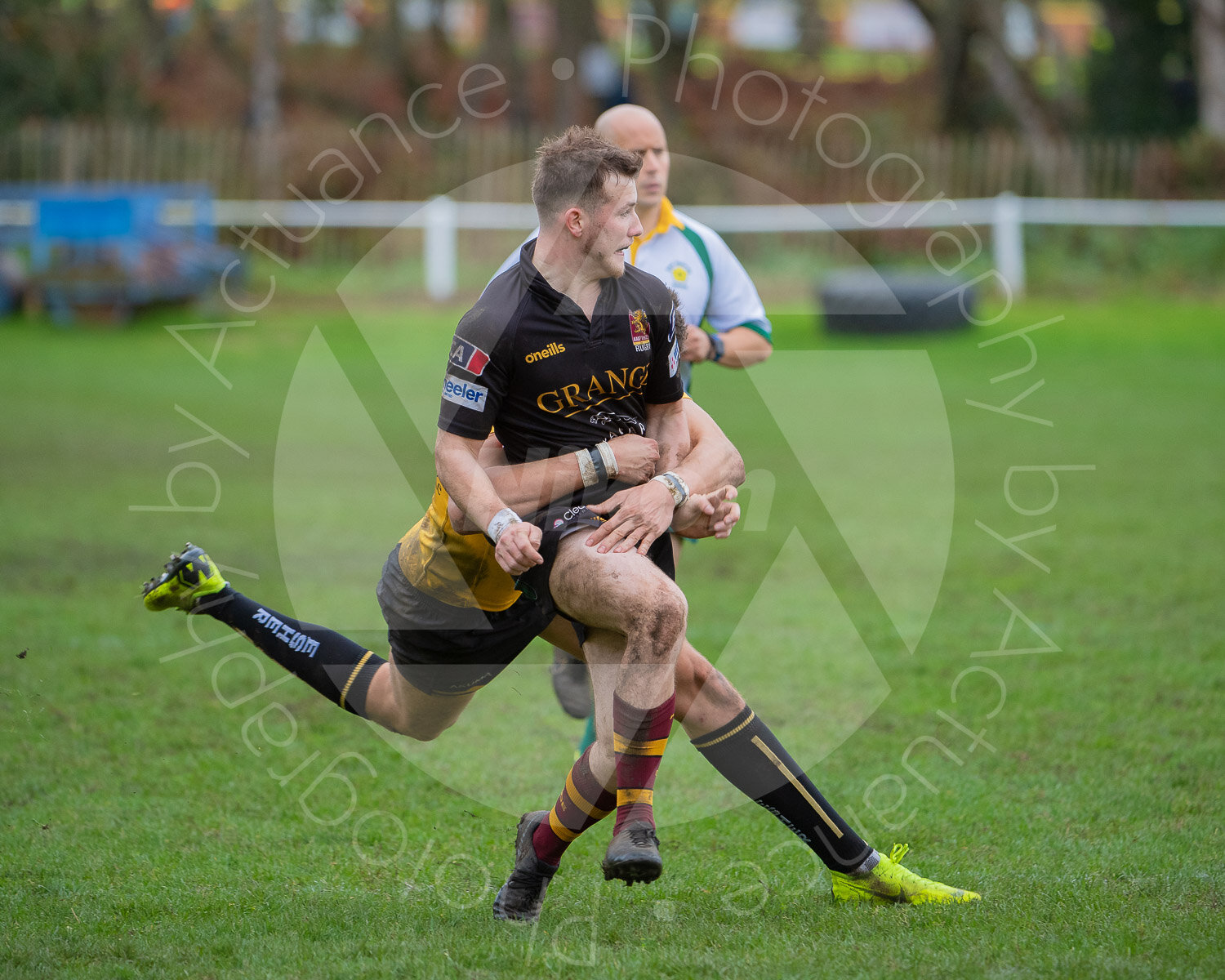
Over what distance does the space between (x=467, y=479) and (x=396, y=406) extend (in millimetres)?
10773

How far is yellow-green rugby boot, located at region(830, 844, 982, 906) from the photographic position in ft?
12.4

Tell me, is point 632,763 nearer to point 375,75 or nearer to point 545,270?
point 545,270

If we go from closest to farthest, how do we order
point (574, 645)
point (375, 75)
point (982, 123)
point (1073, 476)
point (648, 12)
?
point (574, 645), point (1073, 476), point (982, 123), point (648, 12), point (375, 75)

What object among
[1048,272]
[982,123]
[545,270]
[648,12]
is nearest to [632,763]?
[545,270]

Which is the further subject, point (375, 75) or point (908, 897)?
point (375, 75)

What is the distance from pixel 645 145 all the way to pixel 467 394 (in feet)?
7.01

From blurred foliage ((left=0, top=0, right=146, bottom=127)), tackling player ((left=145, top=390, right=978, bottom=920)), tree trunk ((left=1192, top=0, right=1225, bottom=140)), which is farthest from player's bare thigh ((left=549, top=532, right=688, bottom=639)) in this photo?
blurred foliage ((left=0, top=0, right=146, bottom=127))

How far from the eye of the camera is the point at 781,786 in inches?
150

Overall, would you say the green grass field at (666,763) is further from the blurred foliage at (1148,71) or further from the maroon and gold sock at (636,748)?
the blurred foliage at (1148,71)

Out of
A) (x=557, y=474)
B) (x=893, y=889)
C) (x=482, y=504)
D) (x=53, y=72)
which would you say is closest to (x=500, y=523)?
(x=482, y=504)

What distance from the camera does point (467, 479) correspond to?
3465 mm

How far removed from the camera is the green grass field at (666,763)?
138 inches

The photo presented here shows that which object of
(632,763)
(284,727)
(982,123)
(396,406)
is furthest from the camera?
(982,123)

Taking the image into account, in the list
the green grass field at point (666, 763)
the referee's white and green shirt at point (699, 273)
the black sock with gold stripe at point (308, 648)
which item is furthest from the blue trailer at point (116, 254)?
the black sock with gold stripe at point (308, 648)
